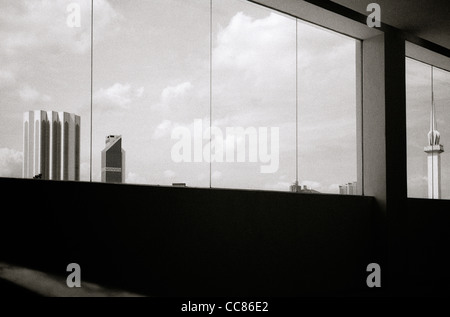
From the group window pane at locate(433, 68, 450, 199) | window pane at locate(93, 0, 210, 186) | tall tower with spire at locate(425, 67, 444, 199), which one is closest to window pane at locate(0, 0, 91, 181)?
window pane at locate(93, 0, 210, 186)

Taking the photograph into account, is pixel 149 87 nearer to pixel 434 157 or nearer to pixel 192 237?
pixel 192 237

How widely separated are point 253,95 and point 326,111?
1.07m

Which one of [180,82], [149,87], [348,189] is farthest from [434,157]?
[149,87]

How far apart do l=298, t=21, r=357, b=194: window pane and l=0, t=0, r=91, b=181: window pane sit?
2.39 metres

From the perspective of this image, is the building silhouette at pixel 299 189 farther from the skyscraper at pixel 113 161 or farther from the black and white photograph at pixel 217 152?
the skyscraper at pixel 113 161

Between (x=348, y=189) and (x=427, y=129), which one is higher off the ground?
(x=427, y=129)

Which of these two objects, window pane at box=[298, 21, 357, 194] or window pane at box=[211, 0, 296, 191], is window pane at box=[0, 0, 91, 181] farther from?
window pane at box=[298, 21, 357, 194]

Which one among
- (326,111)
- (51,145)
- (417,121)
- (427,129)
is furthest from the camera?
(427,129)

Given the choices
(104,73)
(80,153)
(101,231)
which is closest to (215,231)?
(101,231)

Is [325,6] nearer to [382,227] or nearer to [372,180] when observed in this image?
[372,180]

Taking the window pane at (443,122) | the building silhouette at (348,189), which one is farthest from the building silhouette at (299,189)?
the window pane at (443,122)

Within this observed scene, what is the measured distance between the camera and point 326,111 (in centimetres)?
504

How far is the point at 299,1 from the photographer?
4.38 m

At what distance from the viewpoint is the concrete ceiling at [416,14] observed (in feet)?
15.0
